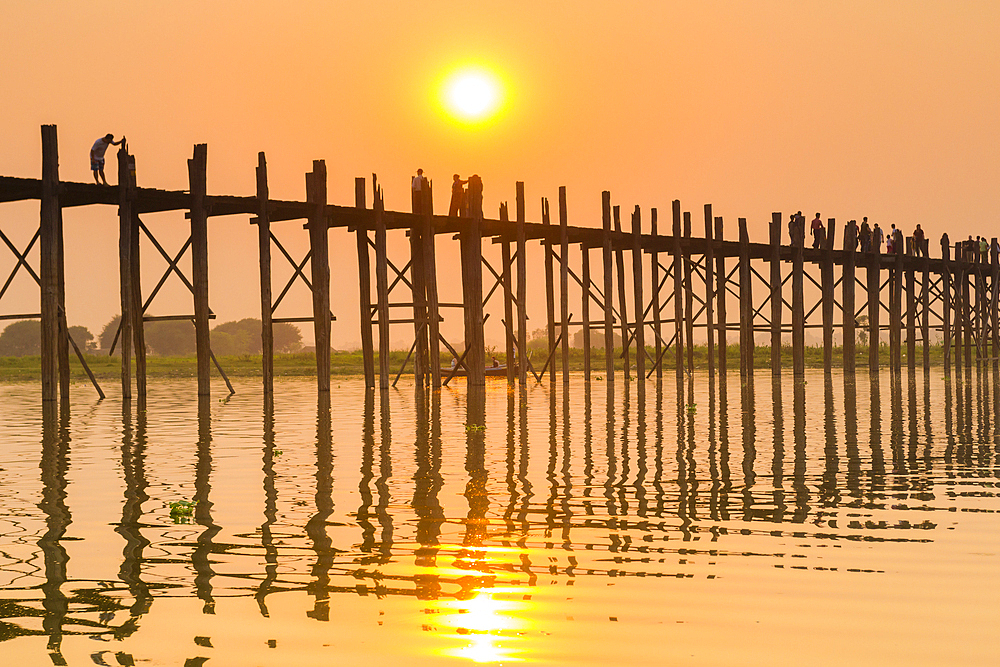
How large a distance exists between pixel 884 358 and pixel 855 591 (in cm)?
6175

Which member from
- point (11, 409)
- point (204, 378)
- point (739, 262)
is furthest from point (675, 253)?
point (11, 409)

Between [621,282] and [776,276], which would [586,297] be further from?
[776,276]

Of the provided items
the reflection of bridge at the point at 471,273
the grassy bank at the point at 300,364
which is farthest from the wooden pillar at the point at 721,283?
the grassy bank at the point at 300,364

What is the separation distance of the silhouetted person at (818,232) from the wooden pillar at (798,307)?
191 cm

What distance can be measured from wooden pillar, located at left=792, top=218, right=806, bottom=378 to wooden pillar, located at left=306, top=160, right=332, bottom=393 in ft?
54.0

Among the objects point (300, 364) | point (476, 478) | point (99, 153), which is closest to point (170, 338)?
point (300, 364)

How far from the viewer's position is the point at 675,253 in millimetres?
33594

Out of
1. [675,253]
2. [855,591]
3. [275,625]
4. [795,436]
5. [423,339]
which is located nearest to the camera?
[275,625]

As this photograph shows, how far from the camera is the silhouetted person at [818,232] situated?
3844 cm

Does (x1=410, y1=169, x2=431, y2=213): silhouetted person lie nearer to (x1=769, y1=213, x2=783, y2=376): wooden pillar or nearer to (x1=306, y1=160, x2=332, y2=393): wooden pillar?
(x1=306, y1=160, x2=332, y2=393): wooden pillar

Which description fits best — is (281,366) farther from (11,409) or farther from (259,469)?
(259,469)

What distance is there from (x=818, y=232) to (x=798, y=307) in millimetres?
3647

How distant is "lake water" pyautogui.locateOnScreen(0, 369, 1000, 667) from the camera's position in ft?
15.4

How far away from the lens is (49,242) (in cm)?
2177
